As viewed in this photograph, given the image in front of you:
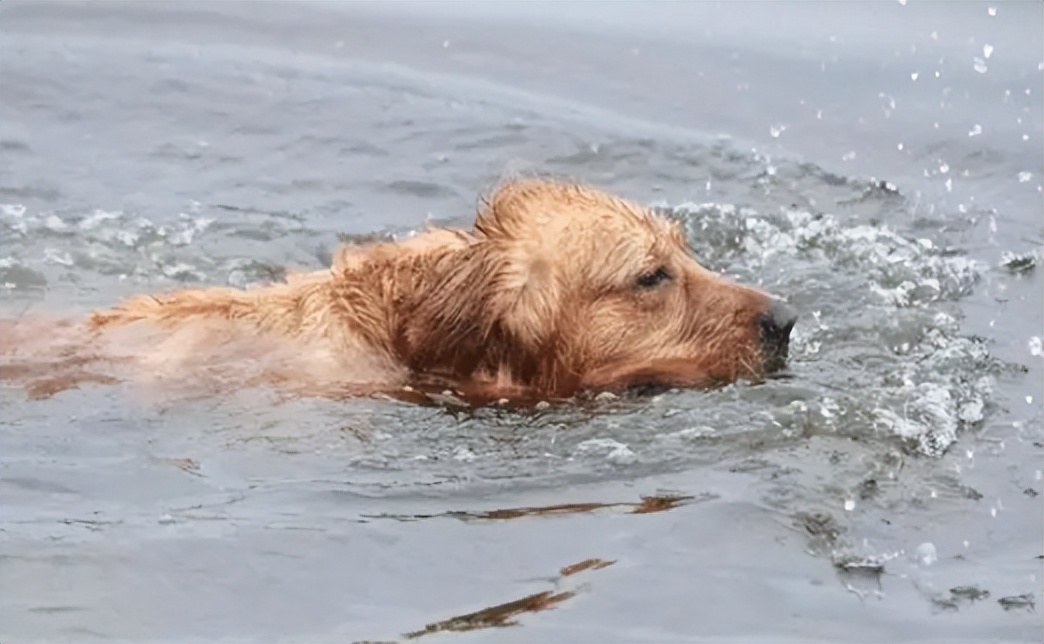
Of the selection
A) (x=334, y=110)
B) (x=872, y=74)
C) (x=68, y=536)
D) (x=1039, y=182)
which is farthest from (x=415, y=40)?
(x=68, y=536)

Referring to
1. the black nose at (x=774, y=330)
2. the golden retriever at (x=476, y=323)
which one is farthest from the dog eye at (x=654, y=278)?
the black nose at (x=774, y=330)

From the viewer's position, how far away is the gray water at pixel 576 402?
5.72 metres

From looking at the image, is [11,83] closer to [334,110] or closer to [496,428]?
[334,110]

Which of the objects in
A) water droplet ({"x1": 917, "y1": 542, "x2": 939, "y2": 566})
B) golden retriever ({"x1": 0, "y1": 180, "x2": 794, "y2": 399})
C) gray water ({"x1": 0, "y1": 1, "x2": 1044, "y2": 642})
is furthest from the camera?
golden retriever ({"x1": 0, "y1": 180, "x2": 794, "y2": 399})

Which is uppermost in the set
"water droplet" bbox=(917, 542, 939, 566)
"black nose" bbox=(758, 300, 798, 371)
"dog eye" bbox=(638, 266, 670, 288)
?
"dog eye" bbox=(638, 266, 670, 288)

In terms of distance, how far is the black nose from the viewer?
7.56 metres

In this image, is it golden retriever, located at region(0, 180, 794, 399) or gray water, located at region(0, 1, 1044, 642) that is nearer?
gray water, located at region(0, 1, 1044, 642)

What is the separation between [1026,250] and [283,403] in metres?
4.66

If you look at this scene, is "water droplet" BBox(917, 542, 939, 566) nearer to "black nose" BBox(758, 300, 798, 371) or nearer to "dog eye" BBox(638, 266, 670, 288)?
"black nose" BBox(758, 300, 798, 371)

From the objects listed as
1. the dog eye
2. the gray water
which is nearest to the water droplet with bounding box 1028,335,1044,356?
the gray water

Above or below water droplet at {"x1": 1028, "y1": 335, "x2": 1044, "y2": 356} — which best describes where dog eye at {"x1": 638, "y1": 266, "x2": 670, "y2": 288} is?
above

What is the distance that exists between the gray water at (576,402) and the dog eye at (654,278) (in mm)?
506

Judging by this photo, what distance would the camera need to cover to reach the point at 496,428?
718 cm

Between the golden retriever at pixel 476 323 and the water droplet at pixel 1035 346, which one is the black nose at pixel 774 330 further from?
the water droplet at pixel 1035 346
